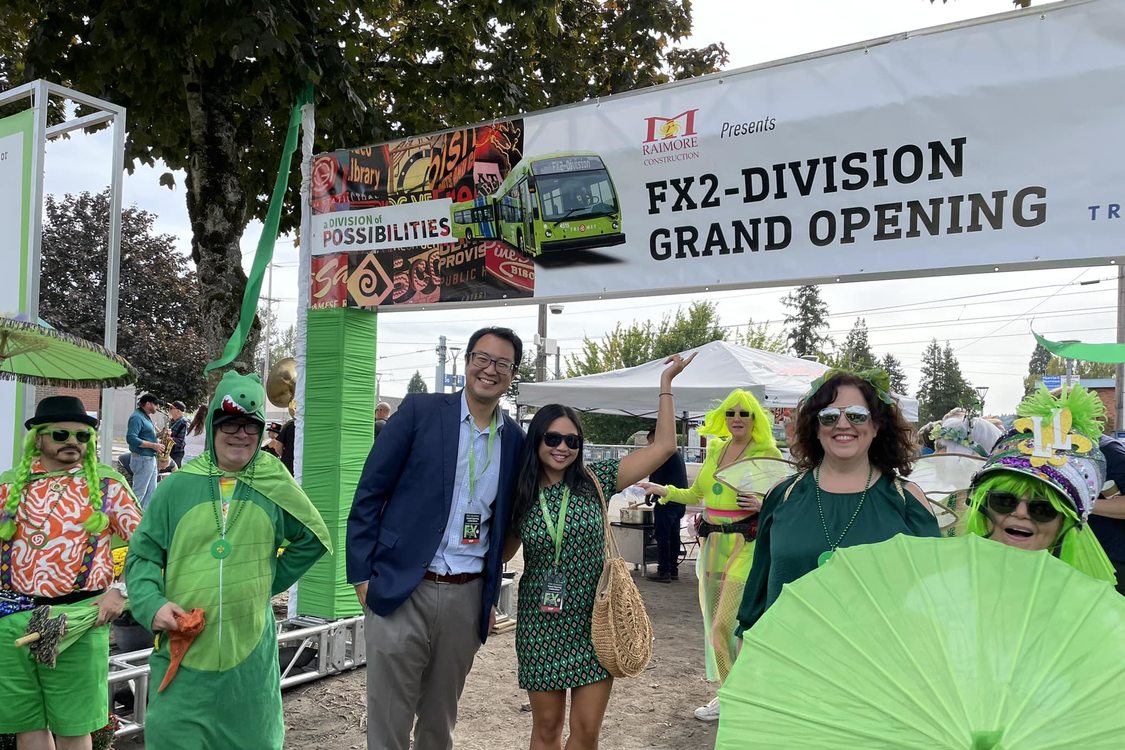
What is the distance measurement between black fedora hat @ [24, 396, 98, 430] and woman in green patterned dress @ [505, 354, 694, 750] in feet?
6.20

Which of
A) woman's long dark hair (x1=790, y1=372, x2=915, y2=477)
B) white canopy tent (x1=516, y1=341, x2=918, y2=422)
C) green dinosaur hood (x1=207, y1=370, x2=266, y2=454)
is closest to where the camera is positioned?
woman's long dark hair (x1=790, y1=372, x2=915, y2=477)

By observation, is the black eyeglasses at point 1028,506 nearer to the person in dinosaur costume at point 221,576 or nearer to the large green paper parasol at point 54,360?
the person in dinosaur costume at point 221,576

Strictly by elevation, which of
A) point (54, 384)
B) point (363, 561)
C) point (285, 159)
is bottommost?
point (363, 561)

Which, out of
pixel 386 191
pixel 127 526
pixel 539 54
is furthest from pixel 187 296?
pixel 127 526

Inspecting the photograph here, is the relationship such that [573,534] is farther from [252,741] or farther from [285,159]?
[285,159]

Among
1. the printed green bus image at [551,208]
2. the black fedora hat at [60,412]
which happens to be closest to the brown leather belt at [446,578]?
the black fedora hat at [60,412]

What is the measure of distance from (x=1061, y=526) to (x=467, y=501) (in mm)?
1980

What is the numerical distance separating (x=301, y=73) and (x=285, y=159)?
60 cm

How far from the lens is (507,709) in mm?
5234

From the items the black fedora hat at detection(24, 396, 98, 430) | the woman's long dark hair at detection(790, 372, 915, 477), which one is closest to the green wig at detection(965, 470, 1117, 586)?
the woman's long dark hair at detection(790, 372, 915, 477)

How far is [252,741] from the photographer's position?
2.94m

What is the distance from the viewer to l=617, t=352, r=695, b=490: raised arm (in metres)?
3.24

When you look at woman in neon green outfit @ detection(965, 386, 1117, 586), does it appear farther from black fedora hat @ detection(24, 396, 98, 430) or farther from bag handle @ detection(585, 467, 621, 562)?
black fedora hat @ detection(24, 396, 98, 430)

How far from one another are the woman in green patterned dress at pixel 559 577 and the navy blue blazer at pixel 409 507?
134 millimetres
